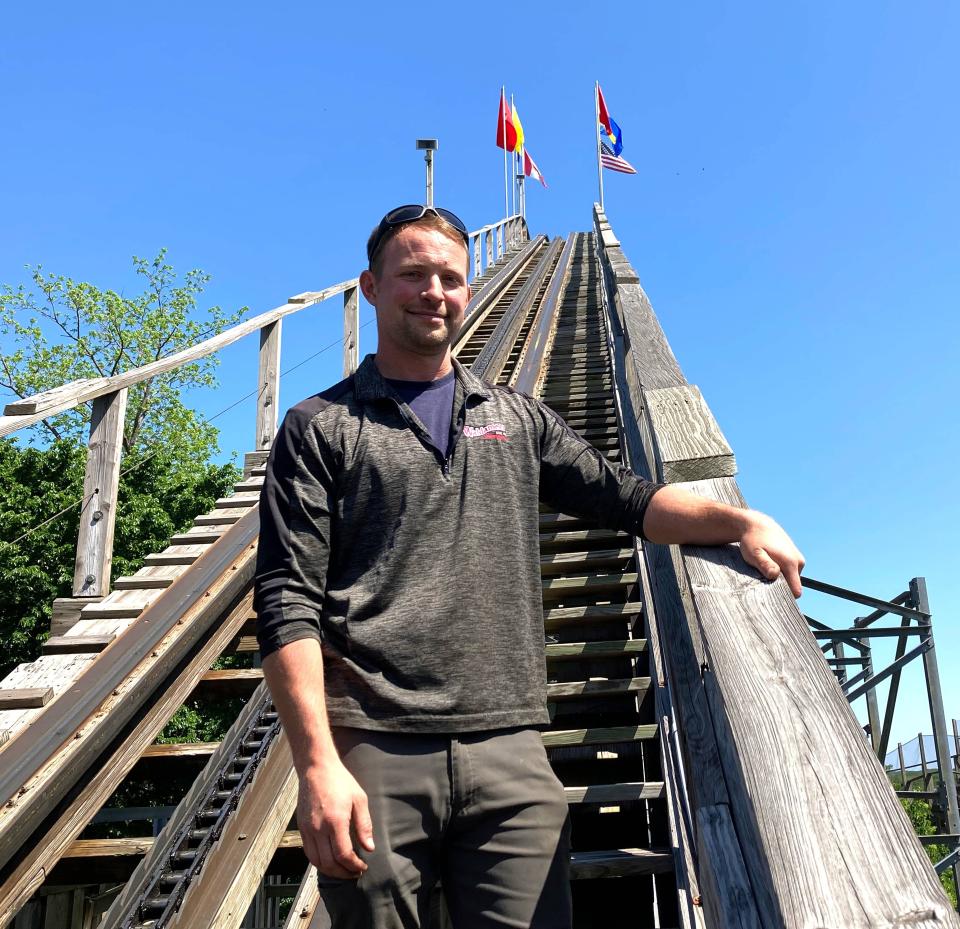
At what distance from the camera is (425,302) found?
2.13 metres

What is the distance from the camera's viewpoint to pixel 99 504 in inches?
163

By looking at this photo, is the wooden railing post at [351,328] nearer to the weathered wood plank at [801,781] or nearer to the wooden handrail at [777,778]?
the wooden handrail at [777,778]

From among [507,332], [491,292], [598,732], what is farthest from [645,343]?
[491,292]

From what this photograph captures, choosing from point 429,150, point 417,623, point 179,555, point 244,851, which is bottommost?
point 244,851

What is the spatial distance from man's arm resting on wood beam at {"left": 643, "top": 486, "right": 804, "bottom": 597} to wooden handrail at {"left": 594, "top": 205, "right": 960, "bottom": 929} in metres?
0.03

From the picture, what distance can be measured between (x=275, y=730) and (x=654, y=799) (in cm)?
157

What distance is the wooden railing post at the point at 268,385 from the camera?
6316 millimetres

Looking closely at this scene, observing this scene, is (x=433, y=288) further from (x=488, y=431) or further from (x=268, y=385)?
(x=268, y=385)

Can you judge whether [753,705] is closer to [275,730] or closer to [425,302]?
[425,302]

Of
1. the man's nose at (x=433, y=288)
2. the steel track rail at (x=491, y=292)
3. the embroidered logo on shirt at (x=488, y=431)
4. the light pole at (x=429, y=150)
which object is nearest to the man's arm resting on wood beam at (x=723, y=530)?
the embroidered logo on shirt at (x=488, y=431)

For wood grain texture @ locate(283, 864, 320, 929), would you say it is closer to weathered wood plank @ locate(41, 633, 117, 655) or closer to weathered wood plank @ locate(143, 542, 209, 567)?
weathered wood plank @ locate(41, 633, 117, 655)

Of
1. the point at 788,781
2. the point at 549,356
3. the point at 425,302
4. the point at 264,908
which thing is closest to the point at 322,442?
the point at 425,302

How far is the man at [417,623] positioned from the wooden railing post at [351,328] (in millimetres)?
6096

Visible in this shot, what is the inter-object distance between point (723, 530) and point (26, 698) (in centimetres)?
256
